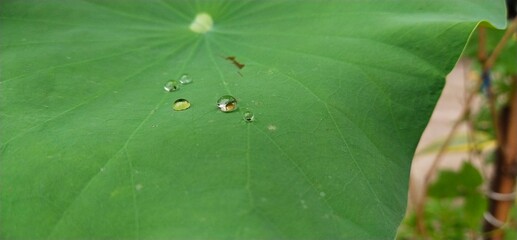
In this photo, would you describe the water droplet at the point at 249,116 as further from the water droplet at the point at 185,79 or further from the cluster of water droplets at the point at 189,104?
the water droplet at the point at 185,79

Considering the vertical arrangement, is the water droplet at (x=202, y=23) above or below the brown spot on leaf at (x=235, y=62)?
above

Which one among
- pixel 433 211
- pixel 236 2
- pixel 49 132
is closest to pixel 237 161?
pixel 49 132

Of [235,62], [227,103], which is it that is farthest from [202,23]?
[227,103]

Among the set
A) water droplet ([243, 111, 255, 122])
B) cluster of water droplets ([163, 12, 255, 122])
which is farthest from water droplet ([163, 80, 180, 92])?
water droplet ([243, 111, 255, 122])

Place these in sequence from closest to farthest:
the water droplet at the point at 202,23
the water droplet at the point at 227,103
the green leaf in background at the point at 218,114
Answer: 1. the green leaf in background at the point at 218,114
2. the water droplet at the point at 227,103
3. the water droplet at the point at 202,23

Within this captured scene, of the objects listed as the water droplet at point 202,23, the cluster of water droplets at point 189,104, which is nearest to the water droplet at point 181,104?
the cluster of water droplets at point 189,104


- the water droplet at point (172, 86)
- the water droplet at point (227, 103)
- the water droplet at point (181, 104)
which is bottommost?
the water droplet at point (227, 103)

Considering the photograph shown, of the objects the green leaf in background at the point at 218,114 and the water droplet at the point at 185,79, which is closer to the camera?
the green leaf in background at the point at 218,114

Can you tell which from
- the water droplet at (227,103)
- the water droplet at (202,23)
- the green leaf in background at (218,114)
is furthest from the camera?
the water droplet at (202,23)

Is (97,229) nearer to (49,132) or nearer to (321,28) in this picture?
(49,132)
